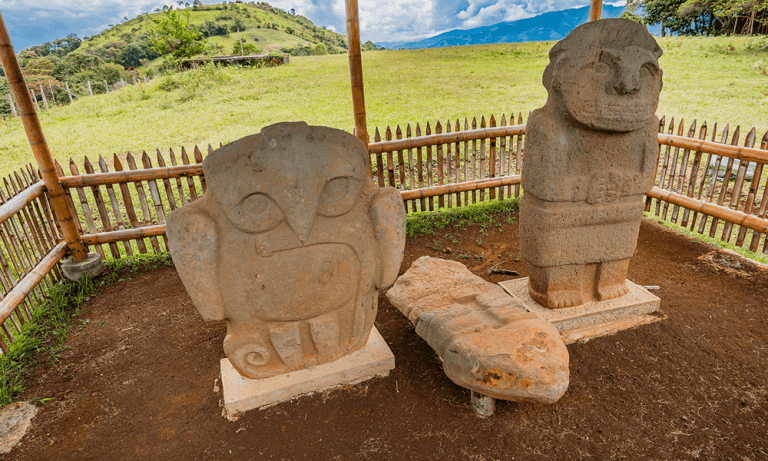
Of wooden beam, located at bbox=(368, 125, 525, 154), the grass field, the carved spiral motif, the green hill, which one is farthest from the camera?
the green hill

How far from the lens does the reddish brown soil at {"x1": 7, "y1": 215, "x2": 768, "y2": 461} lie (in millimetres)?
2236

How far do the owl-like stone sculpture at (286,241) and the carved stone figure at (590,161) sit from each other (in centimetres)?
114

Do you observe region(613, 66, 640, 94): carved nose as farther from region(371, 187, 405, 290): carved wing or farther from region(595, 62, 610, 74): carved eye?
region(371, 187, 405, 290): carved wing

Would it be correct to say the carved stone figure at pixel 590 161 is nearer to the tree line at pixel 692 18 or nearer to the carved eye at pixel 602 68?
the carved eye at pixel 602 68

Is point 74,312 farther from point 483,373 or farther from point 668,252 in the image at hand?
point 668,252

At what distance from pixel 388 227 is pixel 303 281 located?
0.54 meters

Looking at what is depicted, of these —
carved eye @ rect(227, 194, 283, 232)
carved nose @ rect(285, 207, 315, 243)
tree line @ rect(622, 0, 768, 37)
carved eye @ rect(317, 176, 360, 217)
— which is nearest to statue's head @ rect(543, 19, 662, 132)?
carved eye @ rect(317, 176, 360, 217)

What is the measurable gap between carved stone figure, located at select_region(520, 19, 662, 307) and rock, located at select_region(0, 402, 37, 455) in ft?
11.4

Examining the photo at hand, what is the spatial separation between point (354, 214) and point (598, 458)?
1798mm

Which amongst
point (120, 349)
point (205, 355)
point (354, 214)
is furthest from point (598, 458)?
point (120, 349)

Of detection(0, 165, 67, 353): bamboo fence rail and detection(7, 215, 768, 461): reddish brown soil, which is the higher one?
detection(0, 165, 67, 353): bamboo fence rail

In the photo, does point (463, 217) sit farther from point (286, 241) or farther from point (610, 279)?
point (286, 241)

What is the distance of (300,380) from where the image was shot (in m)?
2.54

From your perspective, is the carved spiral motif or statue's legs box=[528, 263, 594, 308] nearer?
the carved spiral motif
